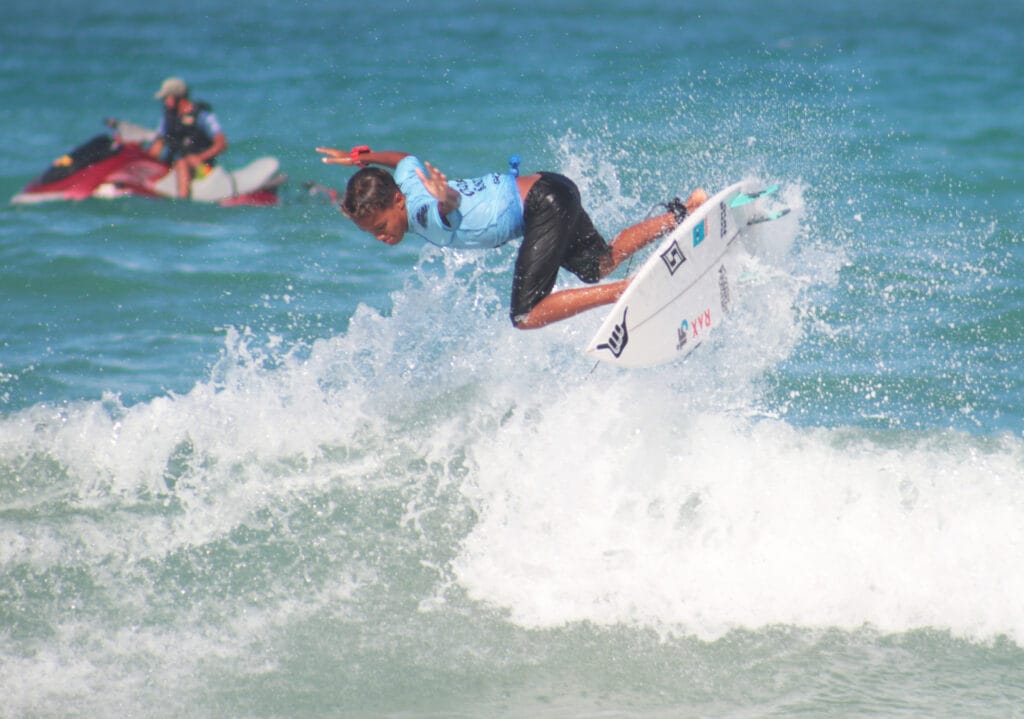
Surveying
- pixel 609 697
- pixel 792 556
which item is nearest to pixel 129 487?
pixel 609 697

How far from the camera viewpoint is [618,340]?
6.00 m

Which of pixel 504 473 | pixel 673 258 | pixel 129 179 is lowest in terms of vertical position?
pixel 504 473

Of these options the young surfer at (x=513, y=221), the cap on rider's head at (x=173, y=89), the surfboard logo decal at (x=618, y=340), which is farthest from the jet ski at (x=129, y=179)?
the surfboard logo decal at (x=618, y=340)

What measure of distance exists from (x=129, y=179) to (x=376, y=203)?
8.31m

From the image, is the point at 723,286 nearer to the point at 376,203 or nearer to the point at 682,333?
the point at 682,333

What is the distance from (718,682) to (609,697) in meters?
0.51

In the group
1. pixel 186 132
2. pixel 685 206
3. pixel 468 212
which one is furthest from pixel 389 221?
pixel 186 132

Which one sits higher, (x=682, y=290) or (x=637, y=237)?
(x=637, y=237)

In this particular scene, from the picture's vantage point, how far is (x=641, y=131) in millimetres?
14016

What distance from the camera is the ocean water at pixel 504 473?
550 centimetres

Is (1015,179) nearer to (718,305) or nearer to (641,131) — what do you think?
(641,131)

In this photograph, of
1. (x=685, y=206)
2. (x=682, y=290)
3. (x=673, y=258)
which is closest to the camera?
(x=673, y=258)

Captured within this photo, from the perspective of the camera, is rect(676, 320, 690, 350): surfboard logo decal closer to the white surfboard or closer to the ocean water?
the white surfboard

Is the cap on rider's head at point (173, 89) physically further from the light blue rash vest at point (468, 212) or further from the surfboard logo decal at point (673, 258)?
the surfboard logo decal at point (673, 258)
